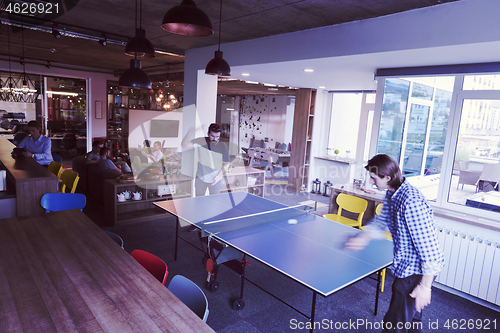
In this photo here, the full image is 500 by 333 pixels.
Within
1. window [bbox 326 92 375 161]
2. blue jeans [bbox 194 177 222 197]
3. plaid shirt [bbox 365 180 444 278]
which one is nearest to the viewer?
plaid shirt [bbox 365 180 444 278]

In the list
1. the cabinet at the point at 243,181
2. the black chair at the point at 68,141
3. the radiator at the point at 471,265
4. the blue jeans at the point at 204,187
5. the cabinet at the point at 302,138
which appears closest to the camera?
the radiator at the point at 471,265

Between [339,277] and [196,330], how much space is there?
1259 mm

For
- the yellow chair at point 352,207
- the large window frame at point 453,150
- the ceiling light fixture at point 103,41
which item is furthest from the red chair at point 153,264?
the ceiling light fixture at point 103,41

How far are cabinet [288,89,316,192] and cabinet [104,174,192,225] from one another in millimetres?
3338

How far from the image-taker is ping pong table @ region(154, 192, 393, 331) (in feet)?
7.96

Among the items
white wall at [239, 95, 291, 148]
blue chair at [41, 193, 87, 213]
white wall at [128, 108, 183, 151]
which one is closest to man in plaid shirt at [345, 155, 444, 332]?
blue chair at [41, 193, 87, 213]

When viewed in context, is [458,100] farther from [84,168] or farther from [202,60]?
[84,168]

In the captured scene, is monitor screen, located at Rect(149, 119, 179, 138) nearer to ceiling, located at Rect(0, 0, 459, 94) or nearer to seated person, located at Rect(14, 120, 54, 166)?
ceiling, located at Rect(0, 0, 459, 94)

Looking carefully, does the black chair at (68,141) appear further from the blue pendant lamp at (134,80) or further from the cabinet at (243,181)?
the blue pendant lamp at (134,80)

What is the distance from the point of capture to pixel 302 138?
27.7 feet

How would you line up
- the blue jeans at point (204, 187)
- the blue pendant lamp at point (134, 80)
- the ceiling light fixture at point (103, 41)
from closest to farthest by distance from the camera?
Result: the blue pendant lamp at point (134, 80) → the ceiling light fixture at point (103, 41) → the blue jeans at point (204, 187)

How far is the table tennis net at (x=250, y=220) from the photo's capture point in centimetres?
312

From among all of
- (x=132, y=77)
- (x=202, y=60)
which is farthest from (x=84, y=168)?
(x=132, y=77)

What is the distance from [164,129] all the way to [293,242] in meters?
9.67
